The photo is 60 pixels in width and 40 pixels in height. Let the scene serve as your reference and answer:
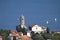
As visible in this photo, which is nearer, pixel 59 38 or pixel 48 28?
pixel 59 38

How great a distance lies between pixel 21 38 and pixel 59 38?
233 cm

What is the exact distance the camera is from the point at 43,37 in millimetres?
20984

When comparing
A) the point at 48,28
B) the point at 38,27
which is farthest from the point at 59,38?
the point at 38,27

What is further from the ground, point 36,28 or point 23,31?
point 36,28

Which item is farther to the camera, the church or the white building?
the white building

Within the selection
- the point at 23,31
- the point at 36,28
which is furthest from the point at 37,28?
the point at 23,31

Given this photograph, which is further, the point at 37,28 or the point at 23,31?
the point at 37,28

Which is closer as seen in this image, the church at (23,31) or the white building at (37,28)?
the church at (23,31)

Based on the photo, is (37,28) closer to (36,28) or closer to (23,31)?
(36,28)

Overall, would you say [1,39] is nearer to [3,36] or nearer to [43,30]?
[3,36]

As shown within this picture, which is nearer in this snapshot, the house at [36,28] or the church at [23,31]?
the church at [23,31]

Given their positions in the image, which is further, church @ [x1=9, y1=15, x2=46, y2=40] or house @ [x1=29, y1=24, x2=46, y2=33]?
house @ [x1=29, y1=24, x2=46, y2=33]

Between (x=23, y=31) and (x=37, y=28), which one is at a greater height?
(x=37, y=28)

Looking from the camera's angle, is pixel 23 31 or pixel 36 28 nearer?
pixel 23 31
